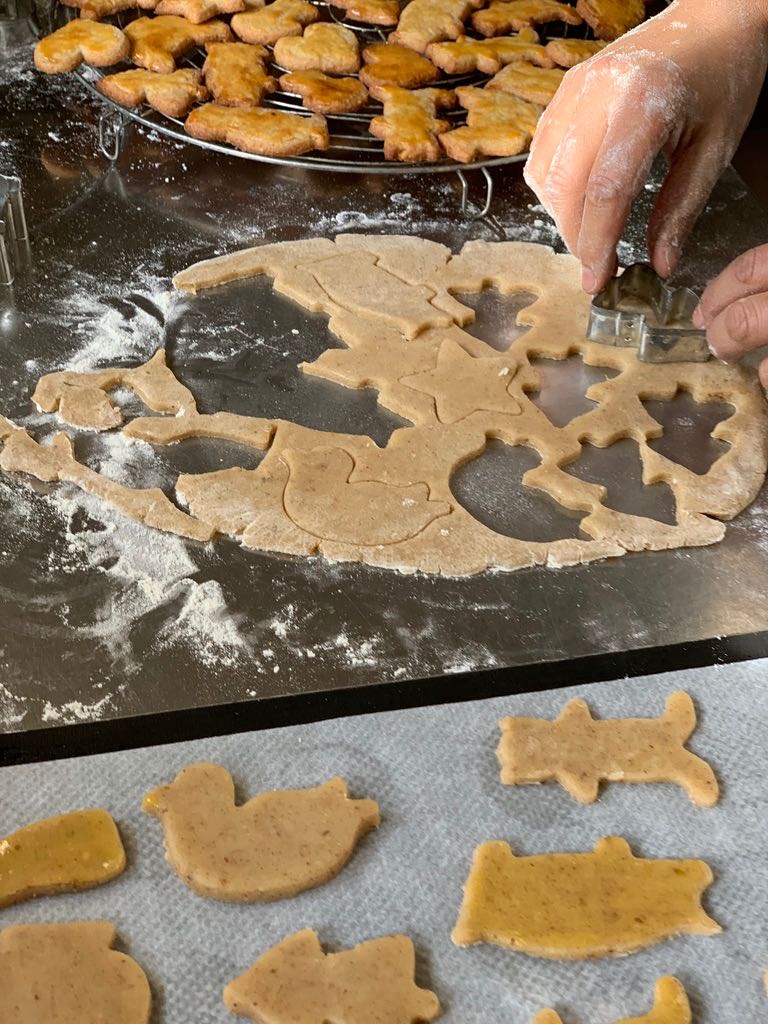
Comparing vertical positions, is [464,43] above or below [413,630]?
above

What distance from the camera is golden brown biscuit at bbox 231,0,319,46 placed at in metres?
2.73

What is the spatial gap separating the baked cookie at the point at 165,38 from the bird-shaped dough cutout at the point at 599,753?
5.95 ft

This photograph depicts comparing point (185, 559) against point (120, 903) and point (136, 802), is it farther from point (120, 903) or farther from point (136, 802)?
point (120, 903)

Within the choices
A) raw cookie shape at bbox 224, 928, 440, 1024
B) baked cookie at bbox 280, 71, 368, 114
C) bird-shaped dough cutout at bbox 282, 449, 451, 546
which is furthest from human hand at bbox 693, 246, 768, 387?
raw cookie shape at bbox 224, 928, 440, 1024

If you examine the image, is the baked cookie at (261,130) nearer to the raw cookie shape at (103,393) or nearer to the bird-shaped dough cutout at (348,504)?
the raw cookie shape at (103,393)

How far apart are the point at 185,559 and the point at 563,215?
0.87 meters

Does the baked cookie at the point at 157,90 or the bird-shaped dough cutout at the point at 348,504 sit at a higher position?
the baked cookie at the point at 157,90

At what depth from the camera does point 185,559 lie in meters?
1.67

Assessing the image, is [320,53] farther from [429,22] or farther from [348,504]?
[348,504]

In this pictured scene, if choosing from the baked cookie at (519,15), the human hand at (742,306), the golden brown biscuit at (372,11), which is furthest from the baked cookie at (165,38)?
the human hand at (742,306)

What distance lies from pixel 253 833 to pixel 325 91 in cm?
173

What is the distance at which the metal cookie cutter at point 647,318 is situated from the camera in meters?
2.02

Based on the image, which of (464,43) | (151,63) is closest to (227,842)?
(151,63)

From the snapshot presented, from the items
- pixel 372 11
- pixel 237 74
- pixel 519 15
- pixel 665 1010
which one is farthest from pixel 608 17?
pixel 665 1010
